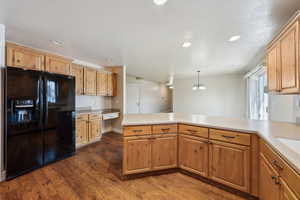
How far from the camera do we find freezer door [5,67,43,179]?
208cm

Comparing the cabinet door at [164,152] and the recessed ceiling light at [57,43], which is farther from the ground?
the recessed ceiling light at [57,43]

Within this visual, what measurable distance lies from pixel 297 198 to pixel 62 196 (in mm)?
2377

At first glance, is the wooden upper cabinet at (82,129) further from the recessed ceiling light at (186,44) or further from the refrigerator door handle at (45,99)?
the recessed ceiling light at (186,44)

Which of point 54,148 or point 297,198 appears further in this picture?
point 54,148

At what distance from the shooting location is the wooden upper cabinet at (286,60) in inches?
52.4

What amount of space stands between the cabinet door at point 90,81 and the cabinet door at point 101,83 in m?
0.11

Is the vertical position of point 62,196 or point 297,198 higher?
point 297,198

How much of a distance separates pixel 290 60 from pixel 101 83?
425 cm

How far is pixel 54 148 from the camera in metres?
2.65

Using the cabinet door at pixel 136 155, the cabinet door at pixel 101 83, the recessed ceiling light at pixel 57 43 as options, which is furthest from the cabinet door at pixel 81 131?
the cabinet door at pixel 136 155

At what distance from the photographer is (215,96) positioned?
686 cm

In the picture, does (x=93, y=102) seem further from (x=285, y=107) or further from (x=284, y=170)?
(x=285, y=107)

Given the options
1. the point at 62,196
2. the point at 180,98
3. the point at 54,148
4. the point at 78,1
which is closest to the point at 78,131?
the point at 54,148

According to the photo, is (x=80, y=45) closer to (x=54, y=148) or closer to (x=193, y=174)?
(x=54, y=148)
